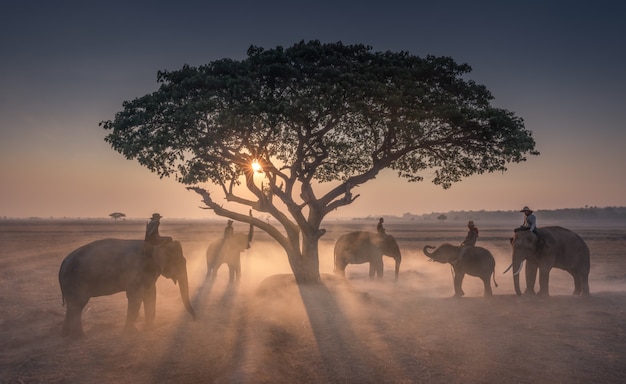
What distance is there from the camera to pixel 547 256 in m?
13.5

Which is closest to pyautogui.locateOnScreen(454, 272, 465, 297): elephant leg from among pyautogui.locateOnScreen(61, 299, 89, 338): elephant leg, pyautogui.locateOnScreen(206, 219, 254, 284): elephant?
pyautogui.locateOnScreen(206, 219, 254, 284): elephant

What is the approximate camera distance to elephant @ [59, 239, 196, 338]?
9.66 m

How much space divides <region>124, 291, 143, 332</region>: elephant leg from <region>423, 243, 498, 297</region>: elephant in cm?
→ 1019

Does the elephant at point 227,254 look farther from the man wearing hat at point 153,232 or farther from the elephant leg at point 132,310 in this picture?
the elephant leg at point 132,310

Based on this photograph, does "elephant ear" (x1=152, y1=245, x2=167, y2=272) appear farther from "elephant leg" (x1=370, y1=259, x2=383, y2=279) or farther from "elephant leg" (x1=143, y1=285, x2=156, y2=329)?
"elephant leg" (x1=370, y1=259, x2=383, y2=279)

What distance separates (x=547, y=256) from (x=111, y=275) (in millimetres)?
13203

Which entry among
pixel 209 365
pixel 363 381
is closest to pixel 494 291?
pixel 363 381

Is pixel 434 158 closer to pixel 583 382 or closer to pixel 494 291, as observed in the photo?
pixel 494 291

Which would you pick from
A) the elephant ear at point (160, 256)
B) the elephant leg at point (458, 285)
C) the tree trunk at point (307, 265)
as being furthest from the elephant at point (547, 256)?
the elephant ear at point (160, 256)

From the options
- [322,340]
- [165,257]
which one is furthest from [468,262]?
[165,257]

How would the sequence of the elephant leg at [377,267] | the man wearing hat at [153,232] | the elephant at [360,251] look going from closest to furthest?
the man wearing hat at [153,232] < the elephant at [360,251] < the elephant leg at [377,267]

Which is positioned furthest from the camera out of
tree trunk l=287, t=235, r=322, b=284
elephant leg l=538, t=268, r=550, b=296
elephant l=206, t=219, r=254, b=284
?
elephant l=206, t=219, r=254, b=284

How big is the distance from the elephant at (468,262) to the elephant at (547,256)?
3.45 ft

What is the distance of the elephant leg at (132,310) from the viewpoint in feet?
32.6
